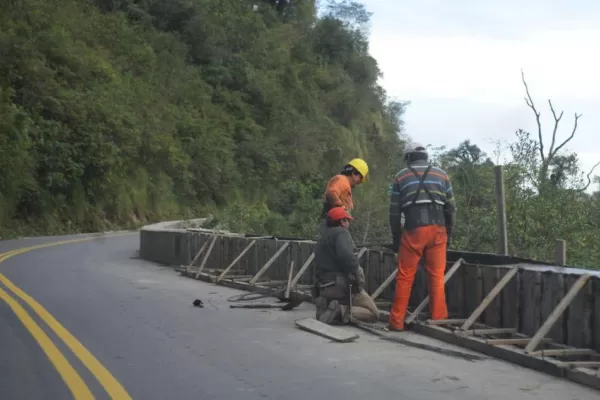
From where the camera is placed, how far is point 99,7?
5175 cm

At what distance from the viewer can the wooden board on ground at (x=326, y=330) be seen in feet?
30.2

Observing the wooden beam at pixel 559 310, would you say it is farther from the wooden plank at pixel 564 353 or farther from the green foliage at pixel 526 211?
the green foliage at pixel 526 211

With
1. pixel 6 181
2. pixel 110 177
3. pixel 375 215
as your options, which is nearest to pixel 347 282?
pixel 375 215

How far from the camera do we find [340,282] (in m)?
10.4

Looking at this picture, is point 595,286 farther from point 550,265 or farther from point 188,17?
point 188,17

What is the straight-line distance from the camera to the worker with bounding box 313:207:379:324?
1030cm

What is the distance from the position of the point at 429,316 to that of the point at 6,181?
82.7 feet

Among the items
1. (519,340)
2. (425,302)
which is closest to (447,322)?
(425,302)

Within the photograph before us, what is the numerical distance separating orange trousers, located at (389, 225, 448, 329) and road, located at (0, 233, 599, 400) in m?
0.43

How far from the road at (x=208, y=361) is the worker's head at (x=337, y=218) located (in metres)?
1.41

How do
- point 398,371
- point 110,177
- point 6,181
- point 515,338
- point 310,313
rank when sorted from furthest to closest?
point 110,177 < point 6,181 < point 310,313 < point 515,338 < point 398,371

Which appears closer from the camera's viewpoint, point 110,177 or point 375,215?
point 375,215

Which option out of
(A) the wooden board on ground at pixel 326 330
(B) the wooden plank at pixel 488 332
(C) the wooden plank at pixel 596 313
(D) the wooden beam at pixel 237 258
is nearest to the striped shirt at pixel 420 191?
(A) the wooden board on ground at pixel 326 330

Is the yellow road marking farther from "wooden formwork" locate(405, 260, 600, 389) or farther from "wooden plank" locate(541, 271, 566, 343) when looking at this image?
"wooden plank" locate(541, 271, 566, 343)
